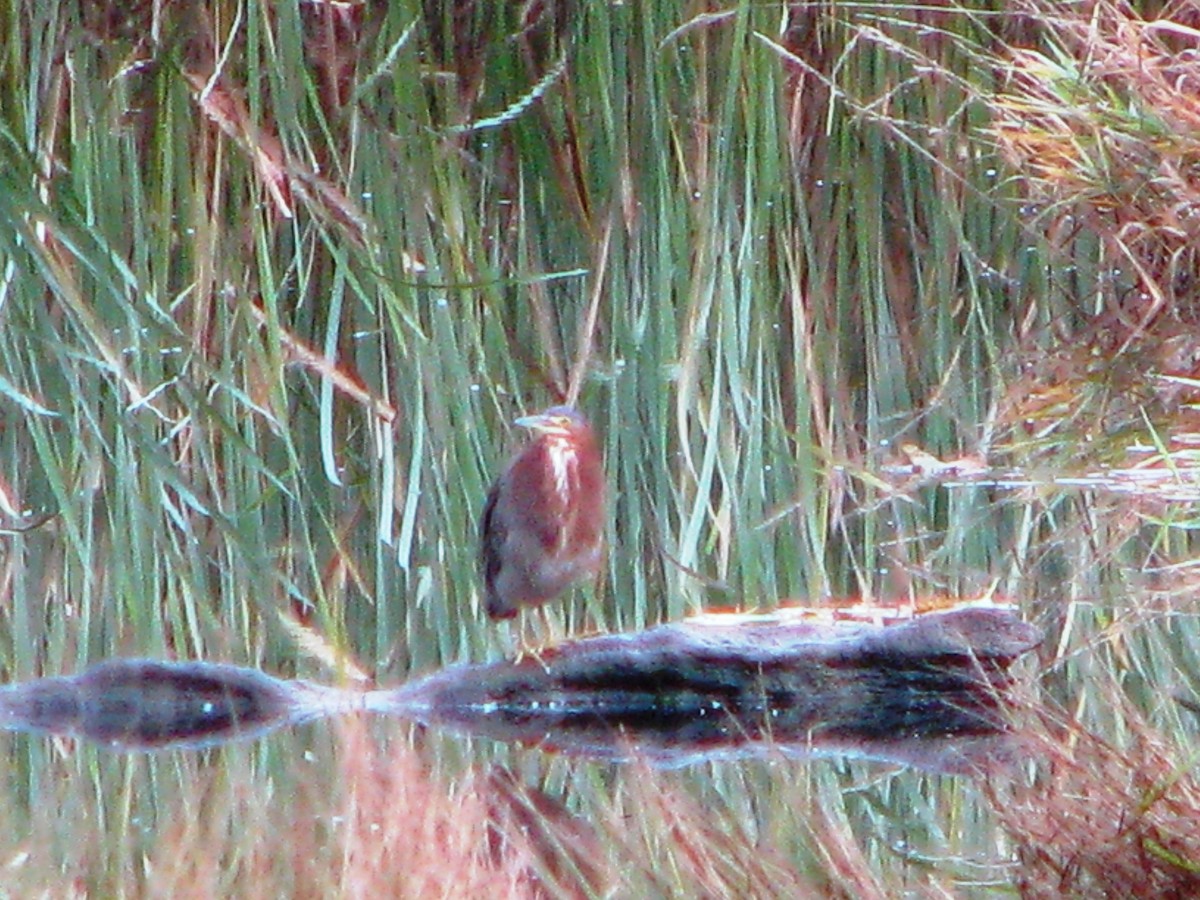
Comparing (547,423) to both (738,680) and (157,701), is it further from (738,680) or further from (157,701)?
(157,701)

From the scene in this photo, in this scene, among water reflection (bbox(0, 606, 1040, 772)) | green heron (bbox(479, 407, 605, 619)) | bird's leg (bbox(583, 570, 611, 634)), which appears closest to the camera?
water reflection (bbox(0, 606, 1040, 772))

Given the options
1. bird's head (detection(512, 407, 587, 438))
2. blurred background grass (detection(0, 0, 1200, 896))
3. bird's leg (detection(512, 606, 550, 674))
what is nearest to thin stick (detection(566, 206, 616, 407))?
blurred background grass (detection(0, 0, 1200, 896))

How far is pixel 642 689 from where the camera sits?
1843 millimetres

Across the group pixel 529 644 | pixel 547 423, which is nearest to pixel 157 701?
pixel 529 644

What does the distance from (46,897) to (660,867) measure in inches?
14.6

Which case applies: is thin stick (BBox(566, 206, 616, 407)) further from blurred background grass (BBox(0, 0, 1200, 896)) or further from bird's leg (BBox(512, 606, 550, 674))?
bird's leg (BBox(512, 606, 550, 674))

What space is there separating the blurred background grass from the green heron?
0.39 feet

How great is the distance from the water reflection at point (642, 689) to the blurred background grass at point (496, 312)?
0.14 m

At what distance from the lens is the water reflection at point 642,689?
5.76ft

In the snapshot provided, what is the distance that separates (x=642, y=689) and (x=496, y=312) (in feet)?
1.74

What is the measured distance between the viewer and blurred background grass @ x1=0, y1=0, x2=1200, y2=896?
2.06 meters

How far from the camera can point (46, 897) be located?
119 cm

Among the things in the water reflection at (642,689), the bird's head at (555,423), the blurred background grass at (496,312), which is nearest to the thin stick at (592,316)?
the blurred background grass at (496,312)

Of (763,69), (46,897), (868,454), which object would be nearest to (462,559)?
(868,454)
